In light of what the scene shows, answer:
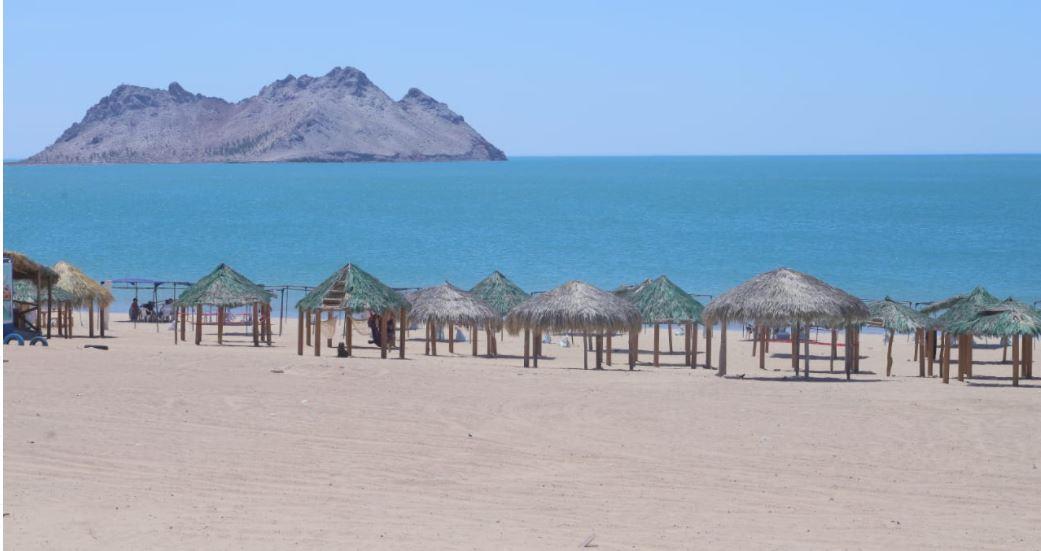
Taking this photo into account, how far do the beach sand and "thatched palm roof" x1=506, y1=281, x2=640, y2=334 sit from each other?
1786 millimetres

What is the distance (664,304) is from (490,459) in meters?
12.4

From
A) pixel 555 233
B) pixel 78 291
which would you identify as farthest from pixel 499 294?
pixel 555 233

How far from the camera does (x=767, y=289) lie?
69.6 feet

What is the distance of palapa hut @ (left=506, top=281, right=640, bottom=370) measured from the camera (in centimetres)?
2172

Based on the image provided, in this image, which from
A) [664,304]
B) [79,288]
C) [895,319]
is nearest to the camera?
[895,319]

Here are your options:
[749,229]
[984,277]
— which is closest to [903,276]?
[984,277]

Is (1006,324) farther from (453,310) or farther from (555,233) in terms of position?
(555,233)

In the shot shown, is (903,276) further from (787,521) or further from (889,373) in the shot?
(787,521)

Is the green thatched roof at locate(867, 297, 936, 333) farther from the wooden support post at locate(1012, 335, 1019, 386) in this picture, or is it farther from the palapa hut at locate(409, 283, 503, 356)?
the palapa hut at locate(409, 283, 503, 356)

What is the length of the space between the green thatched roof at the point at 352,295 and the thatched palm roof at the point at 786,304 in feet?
18.0

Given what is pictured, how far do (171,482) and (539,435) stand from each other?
171 inches

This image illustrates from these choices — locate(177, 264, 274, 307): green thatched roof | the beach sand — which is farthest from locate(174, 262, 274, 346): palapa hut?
the beach sand

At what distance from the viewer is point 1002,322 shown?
20.0 metres

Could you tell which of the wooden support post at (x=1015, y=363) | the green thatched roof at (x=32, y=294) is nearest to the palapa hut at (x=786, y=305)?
the wooden support post at (x=1015, y=363)
